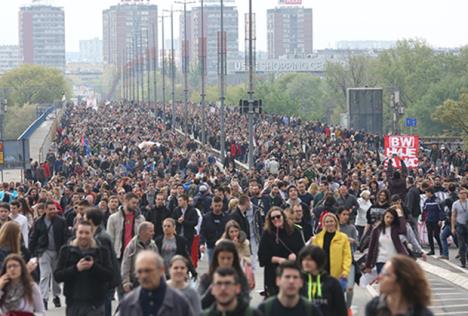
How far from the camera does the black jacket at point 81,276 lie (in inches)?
541

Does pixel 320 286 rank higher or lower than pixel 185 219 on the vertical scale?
higher

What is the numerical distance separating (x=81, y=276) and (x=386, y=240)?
5.18 metres

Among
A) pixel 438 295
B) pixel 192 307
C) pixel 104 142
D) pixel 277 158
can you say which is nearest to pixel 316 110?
pixel 104 142

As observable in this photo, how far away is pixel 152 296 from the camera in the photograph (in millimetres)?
10867

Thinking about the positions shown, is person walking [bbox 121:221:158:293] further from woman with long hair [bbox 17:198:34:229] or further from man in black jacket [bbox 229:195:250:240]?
woman with long hair [bbox 17:198:34:229]

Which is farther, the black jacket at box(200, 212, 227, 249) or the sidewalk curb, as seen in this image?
the sidewalk curb

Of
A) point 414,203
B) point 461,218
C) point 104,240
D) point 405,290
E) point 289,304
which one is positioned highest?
point 405,290

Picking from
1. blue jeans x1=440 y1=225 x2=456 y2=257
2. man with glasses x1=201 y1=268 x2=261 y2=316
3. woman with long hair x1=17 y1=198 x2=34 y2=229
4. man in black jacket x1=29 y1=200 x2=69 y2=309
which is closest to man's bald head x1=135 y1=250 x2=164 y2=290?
man with glasses x1=201 y1=268 x2=261 y2=316

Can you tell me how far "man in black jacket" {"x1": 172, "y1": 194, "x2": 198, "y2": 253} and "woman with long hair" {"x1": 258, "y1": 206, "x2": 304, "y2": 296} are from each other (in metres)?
5.17

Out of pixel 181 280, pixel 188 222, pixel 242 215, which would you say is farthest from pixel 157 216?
pixel 181 280

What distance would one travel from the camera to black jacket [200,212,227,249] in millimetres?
20828

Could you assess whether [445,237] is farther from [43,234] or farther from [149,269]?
[149,269]

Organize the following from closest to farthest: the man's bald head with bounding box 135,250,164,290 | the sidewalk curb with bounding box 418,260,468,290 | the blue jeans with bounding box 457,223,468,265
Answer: the man's bald head with bounding box 135,250,164,290 < the sidewalk curb with bounding box 418,260,468,290 < the blue jeans with bounding box 457,223,468,265

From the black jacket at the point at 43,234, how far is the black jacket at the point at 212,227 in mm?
2136
